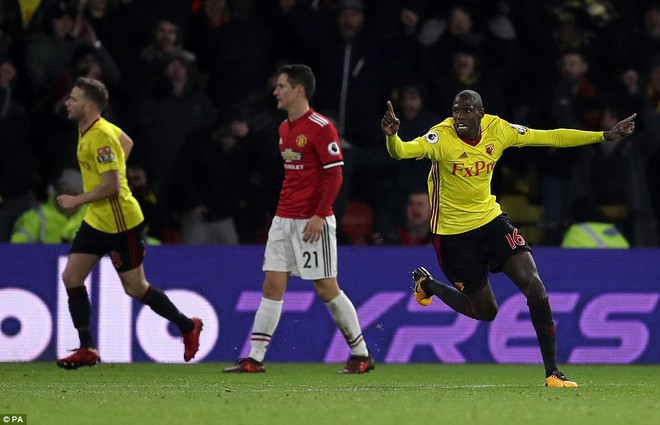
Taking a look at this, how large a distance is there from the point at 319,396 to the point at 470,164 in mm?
2137

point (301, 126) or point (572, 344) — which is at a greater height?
point (301, 126)

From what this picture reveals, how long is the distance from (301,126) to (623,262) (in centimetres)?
403

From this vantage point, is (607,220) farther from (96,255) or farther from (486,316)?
(96,255)

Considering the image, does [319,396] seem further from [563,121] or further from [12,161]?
[563,121]

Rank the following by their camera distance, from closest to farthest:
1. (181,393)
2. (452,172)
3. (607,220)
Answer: (181,393), (452,172), (607,220)

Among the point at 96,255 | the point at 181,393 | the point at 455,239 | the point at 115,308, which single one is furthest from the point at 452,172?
the point at 115,308

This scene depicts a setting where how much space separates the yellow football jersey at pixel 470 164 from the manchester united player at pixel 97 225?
2710mm

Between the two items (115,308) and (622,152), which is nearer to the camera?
(115,308)

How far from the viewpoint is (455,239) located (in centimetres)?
1018

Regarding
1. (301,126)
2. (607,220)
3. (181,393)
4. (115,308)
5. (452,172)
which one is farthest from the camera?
(607,220)

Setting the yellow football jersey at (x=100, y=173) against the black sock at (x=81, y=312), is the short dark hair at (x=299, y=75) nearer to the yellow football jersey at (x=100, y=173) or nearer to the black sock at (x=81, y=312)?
the yellow football jersey at (x=100, y=173)

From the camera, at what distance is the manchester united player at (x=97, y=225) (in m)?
11.4

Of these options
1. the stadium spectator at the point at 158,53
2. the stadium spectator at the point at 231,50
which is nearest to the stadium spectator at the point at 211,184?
the stadium spectator at the point at 231,50

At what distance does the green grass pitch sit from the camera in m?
7.59
